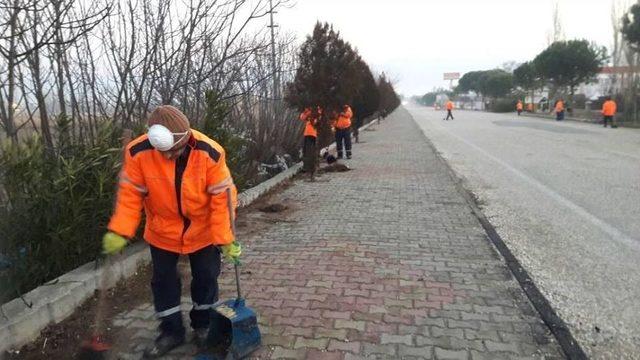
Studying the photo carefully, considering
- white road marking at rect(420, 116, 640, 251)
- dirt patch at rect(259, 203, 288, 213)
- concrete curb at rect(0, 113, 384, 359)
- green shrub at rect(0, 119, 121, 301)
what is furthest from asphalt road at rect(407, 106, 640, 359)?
green shrub at rect(0, 119, 121, 301)

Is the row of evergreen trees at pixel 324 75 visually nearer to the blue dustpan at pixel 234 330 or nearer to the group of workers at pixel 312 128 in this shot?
the group of workers at pixel 312 128

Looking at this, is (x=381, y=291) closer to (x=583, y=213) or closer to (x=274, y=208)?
(x=274, y=208)

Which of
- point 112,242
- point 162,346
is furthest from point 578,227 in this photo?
point 112,242

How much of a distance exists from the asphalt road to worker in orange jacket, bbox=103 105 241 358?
8.44 ft

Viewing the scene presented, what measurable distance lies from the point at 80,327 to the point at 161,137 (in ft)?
5.48

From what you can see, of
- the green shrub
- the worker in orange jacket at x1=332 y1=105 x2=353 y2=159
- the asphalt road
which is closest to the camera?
the green shrub

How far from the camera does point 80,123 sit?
213 inches

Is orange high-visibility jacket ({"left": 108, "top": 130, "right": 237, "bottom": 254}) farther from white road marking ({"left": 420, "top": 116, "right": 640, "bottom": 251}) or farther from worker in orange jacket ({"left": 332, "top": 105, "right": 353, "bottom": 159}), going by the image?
worker in orange jacket ({"left": 332, "top": 105, "right": 353, "bottom": 159})

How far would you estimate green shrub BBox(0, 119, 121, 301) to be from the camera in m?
3.76

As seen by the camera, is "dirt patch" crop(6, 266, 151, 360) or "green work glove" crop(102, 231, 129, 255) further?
"dirt patch" crop(6, 266, 151, 360)

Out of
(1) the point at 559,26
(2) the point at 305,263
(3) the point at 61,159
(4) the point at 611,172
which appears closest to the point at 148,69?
(3) the point at 61,159

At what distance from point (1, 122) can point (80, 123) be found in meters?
0.79

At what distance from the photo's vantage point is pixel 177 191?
316 centimetres

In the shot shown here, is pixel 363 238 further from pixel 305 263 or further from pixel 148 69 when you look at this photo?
pixel 148 69
